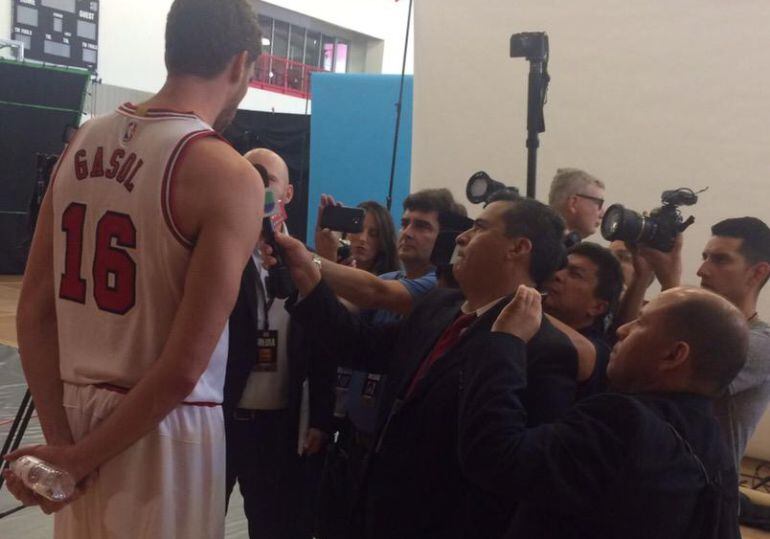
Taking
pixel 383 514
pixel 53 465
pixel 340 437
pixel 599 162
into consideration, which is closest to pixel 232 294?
pixel 53 465

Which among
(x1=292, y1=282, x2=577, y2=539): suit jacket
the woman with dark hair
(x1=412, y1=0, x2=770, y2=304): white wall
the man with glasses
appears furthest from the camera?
(x1=412, y1=0, x2=770, y2=304): white wall

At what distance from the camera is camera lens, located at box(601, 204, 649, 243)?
2049mm

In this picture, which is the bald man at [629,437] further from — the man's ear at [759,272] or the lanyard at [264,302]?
the man's ear at [759,272]

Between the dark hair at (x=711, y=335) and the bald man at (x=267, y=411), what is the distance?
1149mm

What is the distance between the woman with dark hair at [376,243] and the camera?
9.22ft

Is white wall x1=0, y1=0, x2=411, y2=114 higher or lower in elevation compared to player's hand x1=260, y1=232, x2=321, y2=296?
higher

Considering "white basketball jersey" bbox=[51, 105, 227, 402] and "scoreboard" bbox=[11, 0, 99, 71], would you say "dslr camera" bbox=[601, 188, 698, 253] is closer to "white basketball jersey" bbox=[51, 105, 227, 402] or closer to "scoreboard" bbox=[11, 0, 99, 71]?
"white basketball jersey" bbox=[51, 105, 227, 402]

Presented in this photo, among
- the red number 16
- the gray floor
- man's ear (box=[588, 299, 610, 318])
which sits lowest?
the gray floor

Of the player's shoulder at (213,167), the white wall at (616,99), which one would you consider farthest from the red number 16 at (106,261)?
the white wall at (616,99)

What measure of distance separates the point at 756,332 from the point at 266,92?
11915mm

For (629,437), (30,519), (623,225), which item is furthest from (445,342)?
(30,519)

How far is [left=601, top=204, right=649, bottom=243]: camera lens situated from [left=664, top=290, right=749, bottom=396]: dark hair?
74 cm

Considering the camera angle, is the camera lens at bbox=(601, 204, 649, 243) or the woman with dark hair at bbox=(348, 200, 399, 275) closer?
the camera lens at bbox=(601, 204, 649, 243)

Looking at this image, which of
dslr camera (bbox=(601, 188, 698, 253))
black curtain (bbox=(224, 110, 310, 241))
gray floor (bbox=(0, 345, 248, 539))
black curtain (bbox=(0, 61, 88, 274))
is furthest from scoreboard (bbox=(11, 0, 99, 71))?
dslr camera (bbox=(601, 188, 698, 253))
